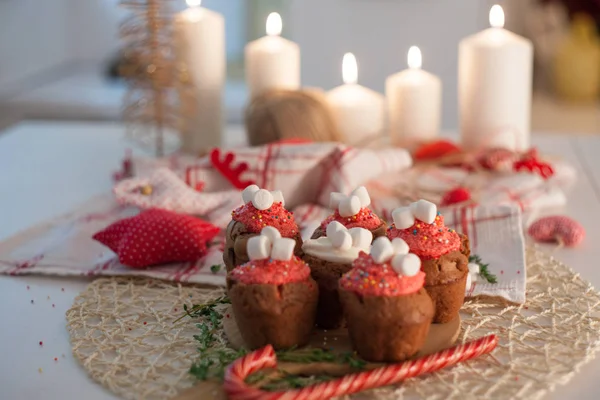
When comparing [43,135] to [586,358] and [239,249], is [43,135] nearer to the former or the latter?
[239,249]

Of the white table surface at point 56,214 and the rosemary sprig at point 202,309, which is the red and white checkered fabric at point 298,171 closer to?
the white table surface at point 56,214

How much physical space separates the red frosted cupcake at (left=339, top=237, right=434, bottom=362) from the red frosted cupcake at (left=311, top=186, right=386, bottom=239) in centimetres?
11

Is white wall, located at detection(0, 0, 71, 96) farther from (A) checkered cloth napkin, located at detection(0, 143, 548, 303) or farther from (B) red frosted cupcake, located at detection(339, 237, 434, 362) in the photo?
(B) red frosted cupcake, located at detection(339, 237, 434, 362)

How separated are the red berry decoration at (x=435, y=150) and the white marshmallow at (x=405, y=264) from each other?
0.73 meters

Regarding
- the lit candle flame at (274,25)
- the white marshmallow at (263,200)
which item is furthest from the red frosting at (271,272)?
the lit candle flame at (274,25)

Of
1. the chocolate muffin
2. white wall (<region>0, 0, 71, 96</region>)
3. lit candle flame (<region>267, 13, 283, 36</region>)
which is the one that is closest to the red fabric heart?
the chocolate muffin

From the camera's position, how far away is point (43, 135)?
1.71 m

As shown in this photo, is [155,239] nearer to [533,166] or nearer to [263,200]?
[263,200]

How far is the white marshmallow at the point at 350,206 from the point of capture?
2.77 feet

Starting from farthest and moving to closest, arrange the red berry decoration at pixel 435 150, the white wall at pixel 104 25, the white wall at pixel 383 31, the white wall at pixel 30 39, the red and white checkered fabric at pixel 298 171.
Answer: the white wall at pixel 104 25 → the white wall at pixel 30 39 → the white wall at pixel 383 31 → the red berry decoration at pixel 435 150 → the red and white checkered fabric at pixel 298 171

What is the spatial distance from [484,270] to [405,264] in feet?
0.91

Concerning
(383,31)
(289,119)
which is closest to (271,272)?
(289,119)

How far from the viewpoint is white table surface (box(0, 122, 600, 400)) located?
758 millimetres

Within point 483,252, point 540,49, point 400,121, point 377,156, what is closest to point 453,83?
point 540,49
